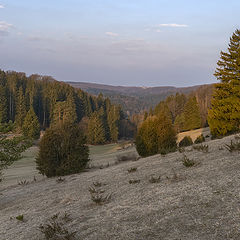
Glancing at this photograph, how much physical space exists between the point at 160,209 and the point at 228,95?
27.3 m

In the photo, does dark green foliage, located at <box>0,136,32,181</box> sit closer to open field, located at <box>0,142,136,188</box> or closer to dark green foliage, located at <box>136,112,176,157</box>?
open field, located at <box>0,142,136,188</box>

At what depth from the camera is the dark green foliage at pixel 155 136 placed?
21.1 m

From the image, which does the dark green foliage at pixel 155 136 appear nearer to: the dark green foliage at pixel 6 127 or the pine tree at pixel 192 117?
the dark green foliage at pixel 6 127

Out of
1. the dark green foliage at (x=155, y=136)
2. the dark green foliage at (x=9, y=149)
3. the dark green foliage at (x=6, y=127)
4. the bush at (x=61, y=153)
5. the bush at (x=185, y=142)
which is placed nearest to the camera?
the dark green foliage at (x=6, y=127)

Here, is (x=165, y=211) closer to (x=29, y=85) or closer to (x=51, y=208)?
(x=51, y=208)

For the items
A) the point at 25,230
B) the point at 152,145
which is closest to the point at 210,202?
the point at 25,230

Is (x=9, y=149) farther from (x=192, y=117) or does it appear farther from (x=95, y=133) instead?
(x=95, y=133)

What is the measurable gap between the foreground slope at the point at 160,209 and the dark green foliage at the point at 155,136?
450 inches

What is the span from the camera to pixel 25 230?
661 cm

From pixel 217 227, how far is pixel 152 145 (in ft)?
54.8

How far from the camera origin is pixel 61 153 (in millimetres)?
17578

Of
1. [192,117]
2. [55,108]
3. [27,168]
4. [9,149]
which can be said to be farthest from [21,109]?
[9,149]

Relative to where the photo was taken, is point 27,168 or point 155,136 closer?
point 155,136

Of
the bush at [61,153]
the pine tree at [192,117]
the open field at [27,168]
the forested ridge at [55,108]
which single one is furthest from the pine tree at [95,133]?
the bush at [61,153]
